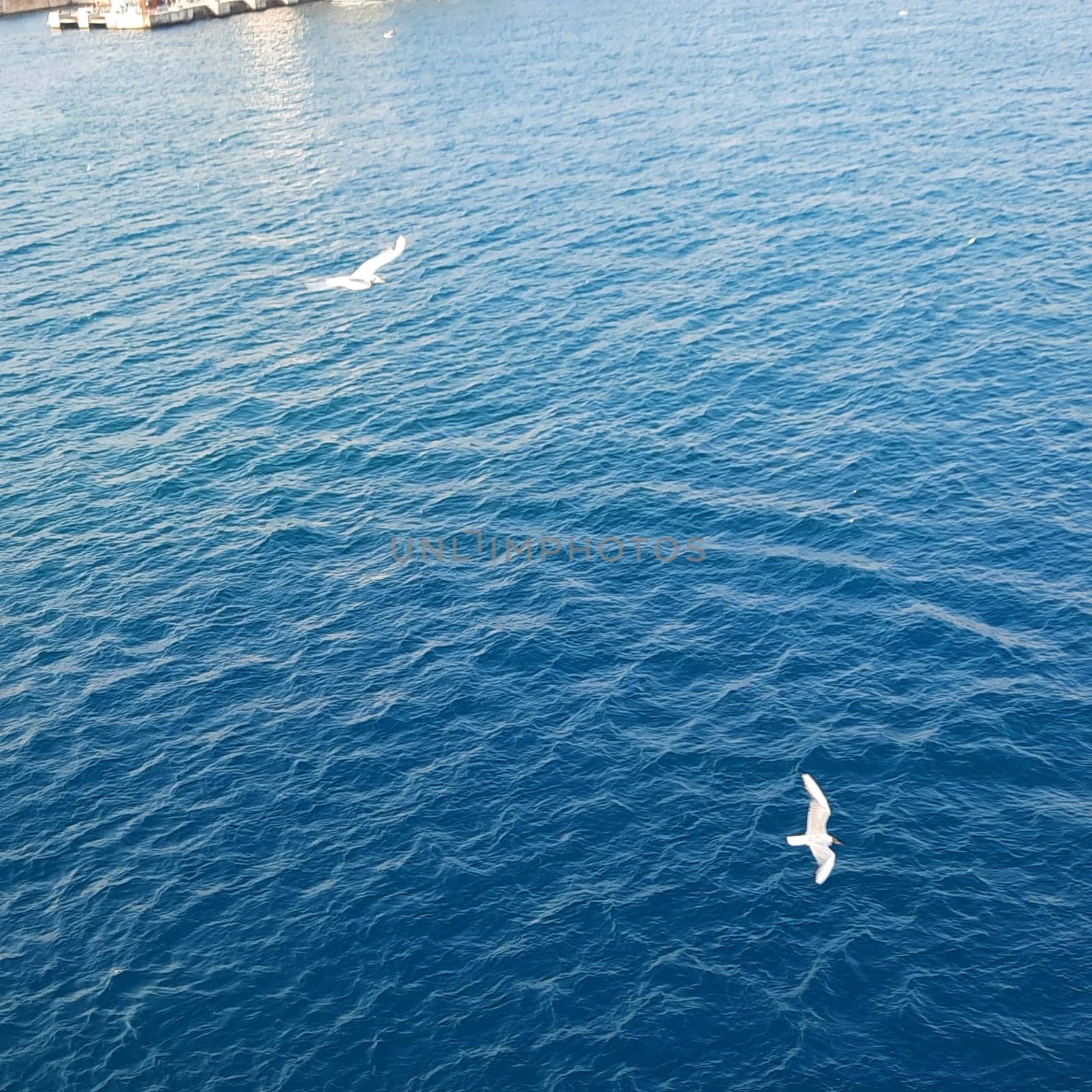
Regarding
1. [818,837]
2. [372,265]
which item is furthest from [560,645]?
[372,265]

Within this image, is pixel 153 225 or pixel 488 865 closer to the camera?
pixel 488 865

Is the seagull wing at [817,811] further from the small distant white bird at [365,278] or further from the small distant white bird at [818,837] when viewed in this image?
the small distant white bird at [365,278]

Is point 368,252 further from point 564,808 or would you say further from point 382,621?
point 564,808

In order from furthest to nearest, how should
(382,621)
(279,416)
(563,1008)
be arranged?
(279,416), (382,621), (563,1008)

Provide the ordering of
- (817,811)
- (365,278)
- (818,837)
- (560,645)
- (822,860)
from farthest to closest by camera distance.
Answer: (365,278), (560,645), (817,811), (818,837), (822,860)

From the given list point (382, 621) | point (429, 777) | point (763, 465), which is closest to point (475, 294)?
point (763, 465)

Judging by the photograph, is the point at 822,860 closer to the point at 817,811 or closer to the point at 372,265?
the point at 817,811

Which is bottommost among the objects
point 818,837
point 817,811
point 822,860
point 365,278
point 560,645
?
point 560,645
